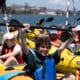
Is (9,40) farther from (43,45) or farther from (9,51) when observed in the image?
(43,45)

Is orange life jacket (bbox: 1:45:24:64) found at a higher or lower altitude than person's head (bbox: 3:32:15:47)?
lower

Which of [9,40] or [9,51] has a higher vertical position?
[9,40]

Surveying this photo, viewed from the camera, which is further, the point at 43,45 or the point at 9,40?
the point at 9,40

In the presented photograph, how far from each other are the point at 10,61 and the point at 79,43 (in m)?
2.93

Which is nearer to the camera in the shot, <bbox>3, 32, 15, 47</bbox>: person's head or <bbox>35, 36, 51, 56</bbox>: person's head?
<bbox>35, 36, 51, 56</bbox>: person's head

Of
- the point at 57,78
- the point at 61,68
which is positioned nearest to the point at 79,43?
the point at 61,68

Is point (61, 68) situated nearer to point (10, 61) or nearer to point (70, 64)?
point (70, 64)

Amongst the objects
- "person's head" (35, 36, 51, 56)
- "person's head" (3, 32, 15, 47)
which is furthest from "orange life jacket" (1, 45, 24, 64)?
"person's head" (35, 36, 51, 56)

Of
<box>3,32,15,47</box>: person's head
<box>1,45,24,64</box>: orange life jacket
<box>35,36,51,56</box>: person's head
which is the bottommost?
<box>1,45,24,64</box>: orange life jacket

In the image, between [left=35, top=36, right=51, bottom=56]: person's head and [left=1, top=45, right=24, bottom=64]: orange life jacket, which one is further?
[left=1, top=45, right=24, bottom=64]: orange life jacket

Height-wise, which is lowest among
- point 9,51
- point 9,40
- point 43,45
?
point 9,51

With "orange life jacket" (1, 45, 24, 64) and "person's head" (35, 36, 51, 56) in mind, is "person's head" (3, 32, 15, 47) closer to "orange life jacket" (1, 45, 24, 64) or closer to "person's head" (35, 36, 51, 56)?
"orange life jacket" (1, 45, 24, 64)

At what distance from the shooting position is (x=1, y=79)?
510 centimetres

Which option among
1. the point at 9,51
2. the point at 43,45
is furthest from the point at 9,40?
the point at 43,45
